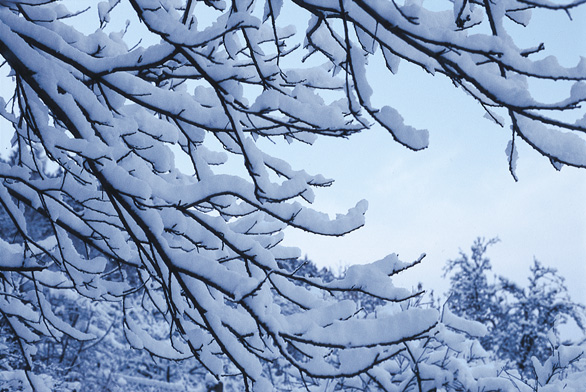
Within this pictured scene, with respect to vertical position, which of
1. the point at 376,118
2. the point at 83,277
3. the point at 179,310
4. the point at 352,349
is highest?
the point at 83,277

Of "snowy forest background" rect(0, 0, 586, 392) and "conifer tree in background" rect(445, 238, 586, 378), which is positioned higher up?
"conifer tree in background" rect(445, 238, 586, 378)

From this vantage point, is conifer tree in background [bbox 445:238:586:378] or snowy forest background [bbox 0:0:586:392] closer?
snowy forest background [bbox 0:0:586:392]

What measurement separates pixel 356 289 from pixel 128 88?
985 millimetres

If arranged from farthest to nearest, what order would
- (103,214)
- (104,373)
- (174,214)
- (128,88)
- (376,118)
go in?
(104,373) < (103,214) < (174,214) < (128,88) < (376,118)

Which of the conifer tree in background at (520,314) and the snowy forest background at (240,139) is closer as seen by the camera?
the snowy forest background at (240,139)

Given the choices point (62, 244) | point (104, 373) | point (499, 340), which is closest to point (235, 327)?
point (62, 244)

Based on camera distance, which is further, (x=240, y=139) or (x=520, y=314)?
(x=520, y=314)

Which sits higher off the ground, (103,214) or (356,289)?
(103,214)

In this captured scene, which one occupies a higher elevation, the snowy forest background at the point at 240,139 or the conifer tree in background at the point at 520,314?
the conifer tree in background at the point at 520,314

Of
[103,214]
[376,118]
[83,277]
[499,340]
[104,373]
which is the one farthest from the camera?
[499,340]

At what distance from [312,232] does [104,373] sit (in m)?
10.8

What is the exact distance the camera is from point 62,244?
2.08 metres

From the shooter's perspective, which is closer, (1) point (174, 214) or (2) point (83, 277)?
(1) point (174, 214)

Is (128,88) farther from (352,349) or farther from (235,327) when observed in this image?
(352,349)
